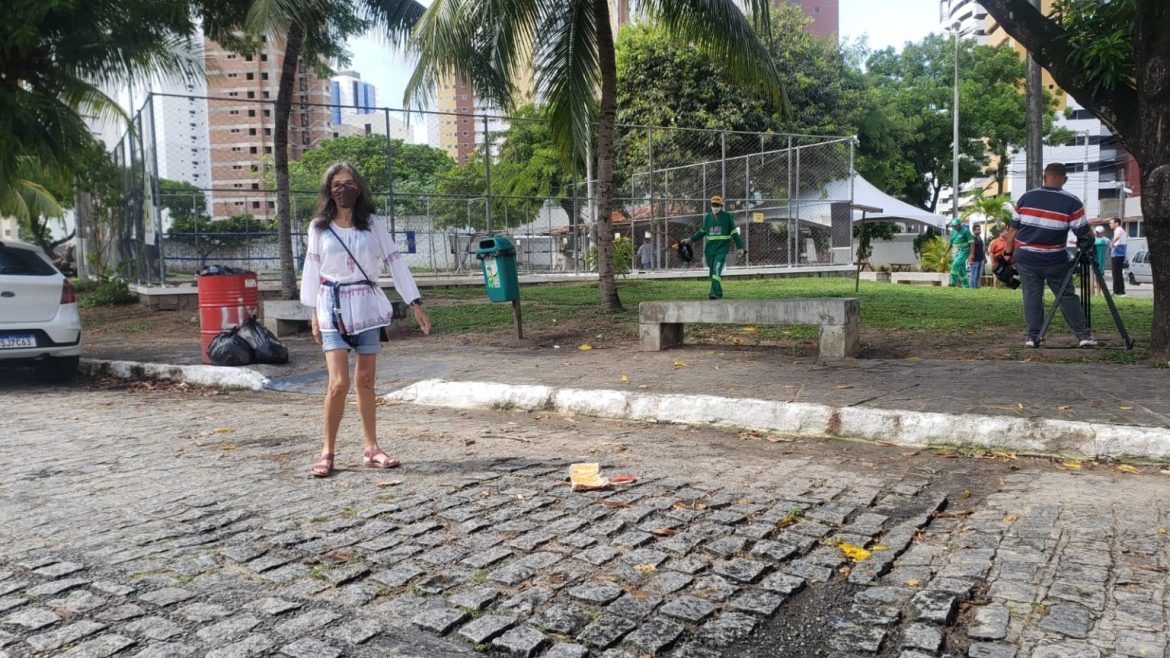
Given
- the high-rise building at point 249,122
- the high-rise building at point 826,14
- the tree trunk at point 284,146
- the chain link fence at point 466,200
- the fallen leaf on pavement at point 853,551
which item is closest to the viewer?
the fallen leaf on pavement at point 853,551

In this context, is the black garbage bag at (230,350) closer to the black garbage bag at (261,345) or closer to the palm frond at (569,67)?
the black garbage bag at (261,345)

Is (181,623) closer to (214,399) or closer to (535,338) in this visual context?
(214,399)

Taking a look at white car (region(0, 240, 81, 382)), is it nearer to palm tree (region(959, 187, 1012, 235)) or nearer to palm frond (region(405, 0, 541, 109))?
palm frond (region(405, 0, 541, 109))

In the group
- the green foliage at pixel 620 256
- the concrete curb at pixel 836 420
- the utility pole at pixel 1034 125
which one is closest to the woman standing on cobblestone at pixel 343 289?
the concrete curb at pixel 836 420

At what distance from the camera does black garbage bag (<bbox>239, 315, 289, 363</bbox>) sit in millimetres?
9117

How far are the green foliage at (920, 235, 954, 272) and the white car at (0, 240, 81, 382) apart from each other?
23202 millimetres

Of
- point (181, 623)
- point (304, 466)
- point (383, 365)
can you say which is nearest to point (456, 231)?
point (383, 365)

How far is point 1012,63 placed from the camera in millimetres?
47000

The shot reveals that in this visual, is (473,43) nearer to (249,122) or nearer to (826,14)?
(249,122)

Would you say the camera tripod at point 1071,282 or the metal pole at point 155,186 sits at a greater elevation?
the metal pole at point 155,186

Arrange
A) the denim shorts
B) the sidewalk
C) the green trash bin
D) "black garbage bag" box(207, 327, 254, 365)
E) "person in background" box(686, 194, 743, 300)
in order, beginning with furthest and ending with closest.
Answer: "person in background" box(686, 194, 743, 300)
the green trash bin
"black garbage bag" box(207, 327, 254, 365)
the sidewalk
the denim shorts

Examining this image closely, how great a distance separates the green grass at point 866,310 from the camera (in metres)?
9.94

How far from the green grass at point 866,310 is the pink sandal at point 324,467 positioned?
5963 mm

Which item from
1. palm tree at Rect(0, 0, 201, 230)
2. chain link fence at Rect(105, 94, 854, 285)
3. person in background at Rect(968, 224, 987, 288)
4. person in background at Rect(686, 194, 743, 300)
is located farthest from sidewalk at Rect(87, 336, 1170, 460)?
person in background at Rect(968, 224, 987, 288)
